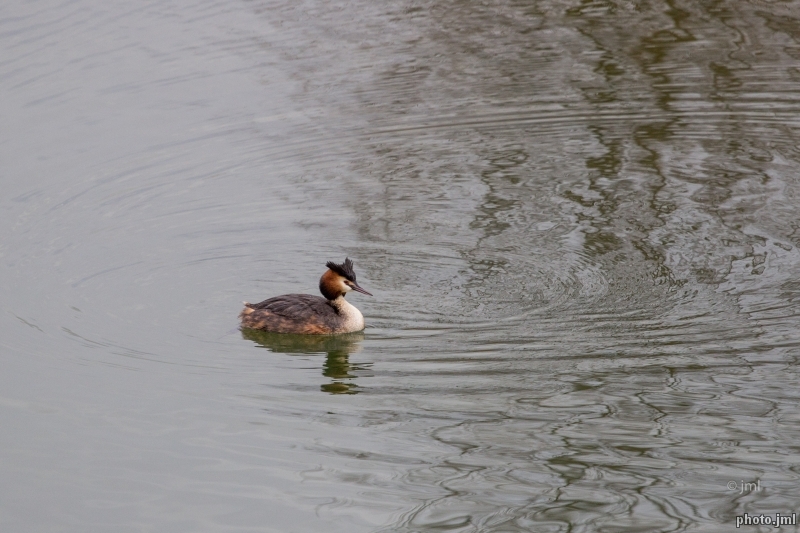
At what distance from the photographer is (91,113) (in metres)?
16.1

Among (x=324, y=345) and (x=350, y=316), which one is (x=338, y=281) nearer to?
(x=350, y=316)

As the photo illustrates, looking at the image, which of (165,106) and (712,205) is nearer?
(712,205)

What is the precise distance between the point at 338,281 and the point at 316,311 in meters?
0.34

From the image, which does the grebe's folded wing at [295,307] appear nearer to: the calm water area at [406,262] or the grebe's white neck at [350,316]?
the grebe's white neck at [350,316]

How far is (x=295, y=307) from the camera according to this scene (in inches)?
417

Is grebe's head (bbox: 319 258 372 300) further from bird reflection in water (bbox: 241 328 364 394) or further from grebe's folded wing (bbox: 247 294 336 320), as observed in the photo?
bird reflection in water (bbox: 241 328 364 394)

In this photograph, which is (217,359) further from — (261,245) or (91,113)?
(91,113)

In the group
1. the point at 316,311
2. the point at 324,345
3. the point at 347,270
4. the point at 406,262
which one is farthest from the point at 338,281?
the point at 406,262

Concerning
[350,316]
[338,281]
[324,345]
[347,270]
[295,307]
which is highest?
[347,270]

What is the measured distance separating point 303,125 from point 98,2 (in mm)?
6923

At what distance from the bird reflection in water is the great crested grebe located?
0.21 ft

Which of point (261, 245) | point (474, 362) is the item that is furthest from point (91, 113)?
point (474, 362)

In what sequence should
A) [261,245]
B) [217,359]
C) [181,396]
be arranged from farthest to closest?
[261,245] → [217,359] → [181,396]

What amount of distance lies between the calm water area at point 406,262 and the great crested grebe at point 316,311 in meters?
0.14
